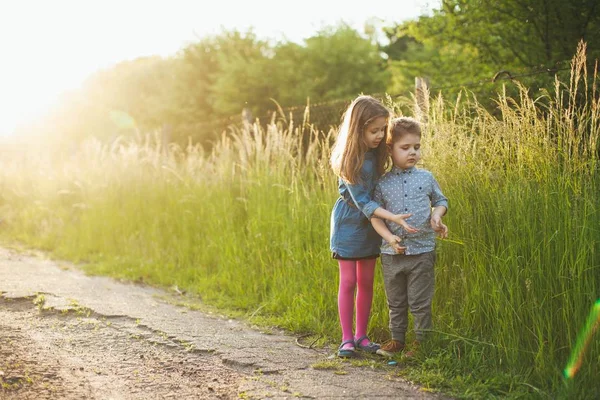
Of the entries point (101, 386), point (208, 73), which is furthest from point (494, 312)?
point (208, 73)

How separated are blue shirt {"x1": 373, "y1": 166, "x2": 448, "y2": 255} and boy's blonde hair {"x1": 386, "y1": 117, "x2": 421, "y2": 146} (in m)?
0.22

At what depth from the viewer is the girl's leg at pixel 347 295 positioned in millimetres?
3951

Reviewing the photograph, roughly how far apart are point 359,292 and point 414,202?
2.54 feet

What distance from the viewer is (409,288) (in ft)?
12.1

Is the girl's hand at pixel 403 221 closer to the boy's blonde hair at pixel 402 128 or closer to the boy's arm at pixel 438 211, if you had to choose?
the boy's arm at pixel 438 211

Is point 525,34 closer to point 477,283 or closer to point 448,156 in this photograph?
point 448,156

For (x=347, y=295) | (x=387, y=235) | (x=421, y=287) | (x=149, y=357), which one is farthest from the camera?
(x=347, y=295)

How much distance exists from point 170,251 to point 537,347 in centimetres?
493

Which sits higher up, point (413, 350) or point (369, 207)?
point (369, 207)

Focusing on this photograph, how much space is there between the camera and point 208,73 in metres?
21.5

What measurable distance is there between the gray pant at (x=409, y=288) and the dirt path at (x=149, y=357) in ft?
1.04

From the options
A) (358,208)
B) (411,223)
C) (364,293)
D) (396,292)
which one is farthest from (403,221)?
(364,293)

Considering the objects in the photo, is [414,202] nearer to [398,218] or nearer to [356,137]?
[398,218]

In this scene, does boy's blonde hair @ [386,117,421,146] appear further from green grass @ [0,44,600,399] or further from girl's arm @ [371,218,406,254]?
green grass @ [0,44,600,399]
